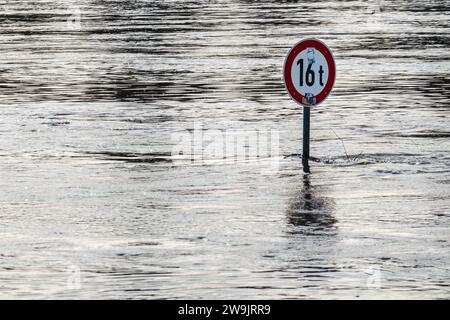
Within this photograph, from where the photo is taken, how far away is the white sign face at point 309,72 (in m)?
16.1

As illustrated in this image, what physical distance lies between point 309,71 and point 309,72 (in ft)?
0.04

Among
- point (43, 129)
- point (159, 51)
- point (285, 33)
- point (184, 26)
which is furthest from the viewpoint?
point (184, 26)

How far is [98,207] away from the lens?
1363cm

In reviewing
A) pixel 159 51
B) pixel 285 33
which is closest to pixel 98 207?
pixel 159 51

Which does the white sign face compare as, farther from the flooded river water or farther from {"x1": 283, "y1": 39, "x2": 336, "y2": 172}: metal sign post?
the flooded river water

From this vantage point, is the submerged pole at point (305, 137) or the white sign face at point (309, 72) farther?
the submerged pole at point (305, 137)

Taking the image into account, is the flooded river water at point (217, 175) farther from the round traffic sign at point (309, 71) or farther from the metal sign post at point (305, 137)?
the round traffic sign at point (309, 71)

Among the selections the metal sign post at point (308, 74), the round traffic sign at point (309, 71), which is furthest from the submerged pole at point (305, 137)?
the round traffic sign at point (309, 71)

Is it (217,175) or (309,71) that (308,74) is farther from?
(217,175)

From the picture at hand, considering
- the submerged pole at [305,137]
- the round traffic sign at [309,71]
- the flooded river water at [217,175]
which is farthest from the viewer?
the submerged pole at [305,137]

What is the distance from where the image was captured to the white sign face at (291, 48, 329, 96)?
16.1 meters

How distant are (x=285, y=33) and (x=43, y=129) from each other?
16.3 meters

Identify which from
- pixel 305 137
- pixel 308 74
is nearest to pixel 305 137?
pixel 305 137
